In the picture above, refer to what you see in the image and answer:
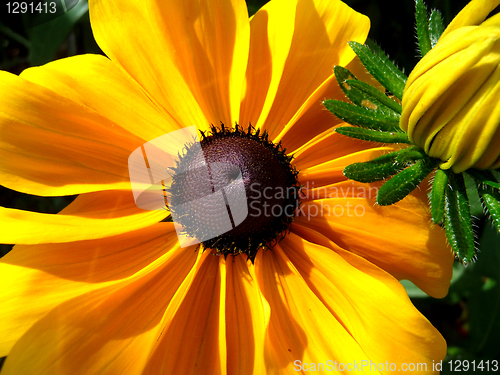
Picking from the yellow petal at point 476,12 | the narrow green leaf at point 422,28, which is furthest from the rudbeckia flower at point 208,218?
the yellow petal at point 476,12

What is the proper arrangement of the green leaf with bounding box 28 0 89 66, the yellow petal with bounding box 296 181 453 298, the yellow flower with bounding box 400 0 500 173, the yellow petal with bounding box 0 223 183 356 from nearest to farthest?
1. the yellow flower with bounding box 400 0 500 173
2. the yellow petal with bounding box 0 223 183 356
3. the yellow petal with bounding box 296 181 453 298
4. the green leaf with bounding box 28 0 89 66

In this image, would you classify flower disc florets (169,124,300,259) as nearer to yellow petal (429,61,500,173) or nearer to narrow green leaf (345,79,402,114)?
narrow green leaf (345,79,402,114)

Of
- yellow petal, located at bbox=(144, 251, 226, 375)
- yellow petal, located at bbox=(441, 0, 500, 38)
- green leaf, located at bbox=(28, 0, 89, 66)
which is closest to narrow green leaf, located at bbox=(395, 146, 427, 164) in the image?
yellow petal, located at bbox=(441, 0, 500, 38)

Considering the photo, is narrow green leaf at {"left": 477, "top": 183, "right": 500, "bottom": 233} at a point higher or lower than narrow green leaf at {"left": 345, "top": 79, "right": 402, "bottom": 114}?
A: lower

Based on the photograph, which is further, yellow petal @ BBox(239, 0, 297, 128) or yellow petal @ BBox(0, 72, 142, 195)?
yellow petal @ BBox(239, 0, 297, 128)

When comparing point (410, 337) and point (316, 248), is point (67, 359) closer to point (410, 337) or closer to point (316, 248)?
point (316, 248)

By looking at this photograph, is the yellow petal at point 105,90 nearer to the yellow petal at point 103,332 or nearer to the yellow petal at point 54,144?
the yellow petal at point 54,144

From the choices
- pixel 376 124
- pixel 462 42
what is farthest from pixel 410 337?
pixel 462 42
